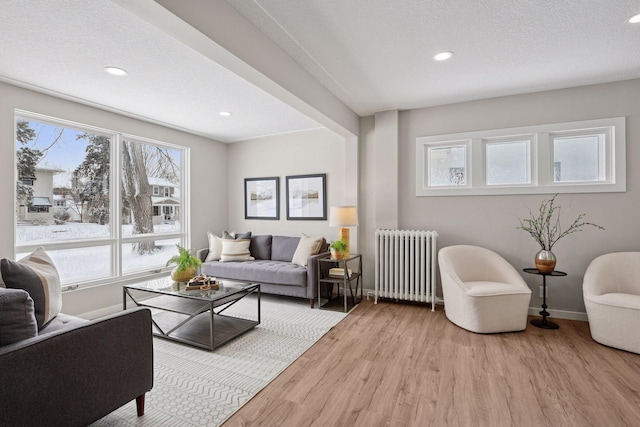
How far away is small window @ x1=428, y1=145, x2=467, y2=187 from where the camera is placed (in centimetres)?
404

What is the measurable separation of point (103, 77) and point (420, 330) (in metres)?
3.99

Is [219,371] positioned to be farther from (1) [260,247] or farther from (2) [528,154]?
(2) [528,154]

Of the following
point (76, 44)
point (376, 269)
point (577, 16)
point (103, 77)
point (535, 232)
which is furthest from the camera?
point (376, 269)

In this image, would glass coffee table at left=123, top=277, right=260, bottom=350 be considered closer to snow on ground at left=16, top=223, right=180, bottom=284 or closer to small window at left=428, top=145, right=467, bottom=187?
snow on ground at left=16, top=223, right=180, bottom=284

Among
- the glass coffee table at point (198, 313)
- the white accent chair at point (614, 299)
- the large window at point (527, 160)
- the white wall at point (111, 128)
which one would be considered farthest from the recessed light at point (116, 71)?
the white accent chair at point (614, 299)

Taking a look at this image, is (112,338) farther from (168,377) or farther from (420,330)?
(420,330)

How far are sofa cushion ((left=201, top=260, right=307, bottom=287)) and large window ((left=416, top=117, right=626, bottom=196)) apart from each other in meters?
1.94

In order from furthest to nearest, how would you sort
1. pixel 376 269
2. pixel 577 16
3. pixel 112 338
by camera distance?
pixel 376 269, pixel 577 16, pixel 112 338

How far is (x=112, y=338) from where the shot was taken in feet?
5.49

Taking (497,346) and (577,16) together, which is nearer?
(577,16)

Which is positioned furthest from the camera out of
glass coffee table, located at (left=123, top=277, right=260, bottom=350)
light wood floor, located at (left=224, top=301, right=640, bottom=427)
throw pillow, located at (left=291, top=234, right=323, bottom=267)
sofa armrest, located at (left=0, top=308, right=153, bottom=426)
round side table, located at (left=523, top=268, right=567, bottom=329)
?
throw pillow, located at (left=291, top=234, right=323, bottom=267)

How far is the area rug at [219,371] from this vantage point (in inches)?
74.6

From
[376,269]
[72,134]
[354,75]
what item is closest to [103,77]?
[72,134]

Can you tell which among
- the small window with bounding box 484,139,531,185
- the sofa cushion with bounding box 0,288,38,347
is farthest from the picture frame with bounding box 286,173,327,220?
the sofa cushion with bounding box 0,288,38,347
